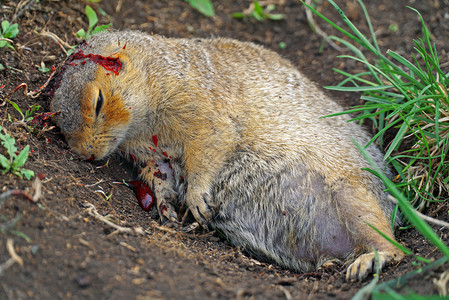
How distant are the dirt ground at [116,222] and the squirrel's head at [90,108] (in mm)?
249

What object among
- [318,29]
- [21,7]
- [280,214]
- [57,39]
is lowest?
[280,214]

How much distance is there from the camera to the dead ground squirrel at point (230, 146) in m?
4.46

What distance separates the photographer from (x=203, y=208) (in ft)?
15.6

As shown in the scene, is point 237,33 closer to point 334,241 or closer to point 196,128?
point 196,128

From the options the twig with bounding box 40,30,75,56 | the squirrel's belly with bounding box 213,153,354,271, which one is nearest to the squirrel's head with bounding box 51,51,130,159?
the twig with bounding box 40,30,75,56

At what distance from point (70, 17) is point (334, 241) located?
4.43 meters

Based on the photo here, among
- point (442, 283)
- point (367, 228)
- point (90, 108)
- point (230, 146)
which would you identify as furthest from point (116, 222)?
point (442, 283)

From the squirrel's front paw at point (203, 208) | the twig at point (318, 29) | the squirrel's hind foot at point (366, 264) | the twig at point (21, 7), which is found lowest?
the squirrel's front paw at point (203, 208)

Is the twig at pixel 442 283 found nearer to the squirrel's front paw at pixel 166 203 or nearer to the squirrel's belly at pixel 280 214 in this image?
the squirrel's belly at pixel 280 214

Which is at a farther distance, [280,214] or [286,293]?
[280,214]

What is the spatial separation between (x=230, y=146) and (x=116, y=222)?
4.88 ft

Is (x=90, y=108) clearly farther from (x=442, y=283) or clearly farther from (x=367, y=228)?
(x=442, y=283)

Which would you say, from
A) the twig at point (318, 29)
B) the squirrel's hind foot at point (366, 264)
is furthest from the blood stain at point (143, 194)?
the twig at point (318, 29)

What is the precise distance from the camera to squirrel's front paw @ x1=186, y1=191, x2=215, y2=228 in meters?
4.77
